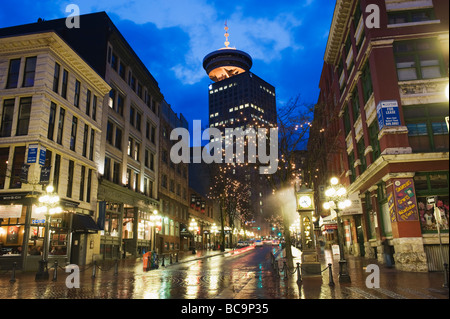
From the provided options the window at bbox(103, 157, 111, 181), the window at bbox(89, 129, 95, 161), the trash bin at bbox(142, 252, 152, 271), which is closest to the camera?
the trash bin at bbox(142, 252, 152, 271)

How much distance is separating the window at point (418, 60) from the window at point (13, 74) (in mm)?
25967

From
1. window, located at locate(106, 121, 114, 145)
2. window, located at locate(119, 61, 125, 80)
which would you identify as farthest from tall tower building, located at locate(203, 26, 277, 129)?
window, located at locate(106, 121, 114, 145)

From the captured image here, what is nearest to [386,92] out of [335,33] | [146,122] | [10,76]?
[335,33]

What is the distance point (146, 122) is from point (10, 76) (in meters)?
21.0

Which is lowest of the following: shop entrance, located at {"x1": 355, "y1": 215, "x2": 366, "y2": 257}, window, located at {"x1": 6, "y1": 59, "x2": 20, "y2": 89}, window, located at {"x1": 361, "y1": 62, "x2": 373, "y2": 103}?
shop entrance, located at {"x1": 355, "y1": 215, "x2": 366, "y2": 257}

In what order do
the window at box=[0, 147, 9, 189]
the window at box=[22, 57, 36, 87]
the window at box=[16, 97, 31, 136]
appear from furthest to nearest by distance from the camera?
the window at box=[22, 57, 36, 87], the window at box=[16, 97, 31, 136], the window at box=[0, 147, 9, 189]

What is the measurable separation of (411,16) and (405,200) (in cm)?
1150

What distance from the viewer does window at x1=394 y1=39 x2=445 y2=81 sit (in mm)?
20531

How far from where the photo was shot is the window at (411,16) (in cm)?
2148

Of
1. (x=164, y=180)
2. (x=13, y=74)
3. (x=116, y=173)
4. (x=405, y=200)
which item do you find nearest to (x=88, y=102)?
(x=13, y=74)

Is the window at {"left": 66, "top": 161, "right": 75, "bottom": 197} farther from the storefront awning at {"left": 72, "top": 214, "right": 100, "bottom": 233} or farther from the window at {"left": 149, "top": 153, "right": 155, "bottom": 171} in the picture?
the window at {"left": 149, "top": 153, "right": 155, "bottom": 171}

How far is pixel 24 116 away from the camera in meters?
24.8

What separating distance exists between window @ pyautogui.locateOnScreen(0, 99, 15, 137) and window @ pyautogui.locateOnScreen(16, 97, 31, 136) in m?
0.67

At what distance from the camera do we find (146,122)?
45.9 meters
